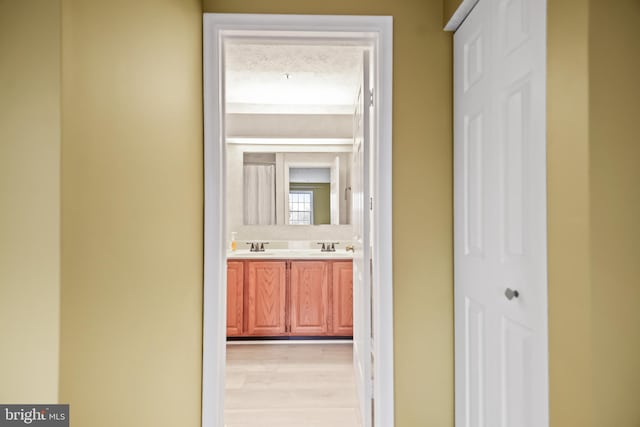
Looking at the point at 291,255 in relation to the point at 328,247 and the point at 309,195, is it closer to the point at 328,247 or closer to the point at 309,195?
the point at 328,247

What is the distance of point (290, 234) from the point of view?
4.43 m

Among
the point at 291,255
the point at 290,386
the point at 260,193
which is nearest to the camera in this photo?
the point at 290,386

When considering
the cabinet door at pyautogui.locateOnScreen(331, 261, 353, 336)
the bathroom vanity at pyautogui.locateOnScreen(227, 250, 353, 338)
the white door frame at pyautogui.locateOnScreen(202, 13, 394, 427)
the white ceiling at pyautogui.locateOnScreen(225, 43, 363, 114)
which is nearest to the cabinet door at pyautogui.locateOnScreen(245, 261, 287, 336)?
the bathroom vanity at pyautogui.locateOnScreen(227, 250, 353, 338)

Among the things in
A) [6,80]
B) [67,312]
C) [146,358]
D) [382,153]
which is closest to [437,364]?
[382,153]

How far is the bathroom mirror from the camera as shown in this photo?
443 centimetres

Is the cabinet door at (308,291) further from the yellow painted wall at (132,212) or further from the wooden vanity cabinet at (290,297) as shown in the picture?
the yellow painted wall at (132,212)

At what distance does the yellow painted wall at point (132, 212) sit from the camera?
3.51 feet

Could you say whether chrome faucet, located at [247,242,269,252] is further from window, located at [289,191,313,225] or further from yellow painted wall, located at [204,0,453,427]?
yellow painted wall, located at [204,0,453,427]

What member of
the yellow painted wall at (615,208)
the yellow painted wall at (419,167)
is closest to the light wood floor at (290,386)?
the yellow painted wall at (419,167)

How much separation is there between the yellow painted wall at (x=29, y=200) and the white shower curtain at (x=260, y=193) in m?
3.42

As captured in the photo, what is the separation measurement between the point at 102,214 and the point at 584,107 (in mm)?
1284

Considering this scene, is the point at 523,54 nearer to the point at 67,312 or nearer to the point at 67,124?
the point at 67,124

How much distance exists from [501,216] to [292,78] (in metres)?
2.65

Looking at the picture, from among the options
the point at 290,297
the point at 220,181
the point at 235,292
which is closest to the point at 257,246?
the point at 235,292
